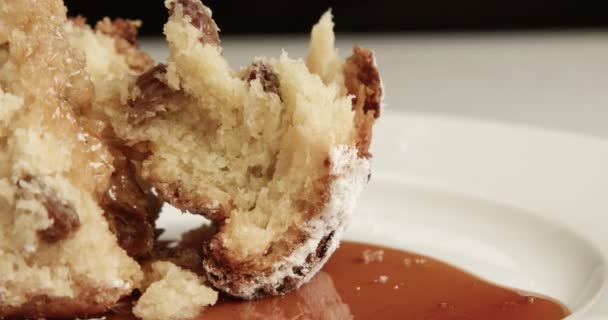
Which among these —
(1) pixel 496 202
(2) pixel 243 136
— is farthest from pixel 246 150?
(1) pixel 496 202

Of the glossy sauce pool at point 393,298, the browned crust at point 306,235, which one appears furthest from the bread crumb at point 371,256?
the browned crust at point 306,235

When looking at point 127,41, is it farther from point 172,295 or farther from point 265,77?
point 172,295

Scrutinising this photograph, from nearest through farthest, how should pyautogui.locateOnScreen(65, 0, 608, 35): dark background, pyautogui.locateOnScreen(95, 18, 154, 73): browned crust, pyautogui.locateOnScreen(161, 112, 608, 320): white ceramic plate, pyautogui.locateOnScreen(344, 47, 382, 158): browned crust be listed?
pyautogui.locateOnScreen(344, 47, 382, 158): browned crust
pyautogui.locateOnScreen(161, 112, 608, 320): white ceramic plate
pyautogui.locateOnScreen(95, 18, 154, 73): browned crust
pyautogui.locateOnScreen(65, 0, 608, 35): dark background

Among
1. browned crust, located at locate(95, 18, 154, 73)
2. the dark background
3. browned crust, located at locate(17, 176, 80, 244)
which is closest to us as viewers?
browned crust, located at locate(17, 176, 80, 244)

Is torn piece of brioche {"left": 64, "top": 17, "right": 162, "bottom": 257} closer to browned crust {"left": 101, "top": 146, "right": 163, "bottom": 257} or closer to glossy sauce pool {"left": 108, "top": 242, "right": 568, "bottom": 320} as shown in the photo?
browned crust {"left": 101, "top": 146, "right": 163, "bottom": 257}

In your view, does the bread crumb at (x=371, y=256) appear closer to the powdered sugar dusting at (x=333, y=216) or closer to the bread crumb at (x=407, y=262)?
the bread crumb at (x=407, y=262)

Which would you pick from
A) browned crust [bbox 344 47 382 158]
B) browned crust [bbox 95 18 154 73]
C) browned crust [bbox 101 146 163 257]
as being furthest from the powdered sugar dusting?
browned crust [bbox 95 18 154 73]
